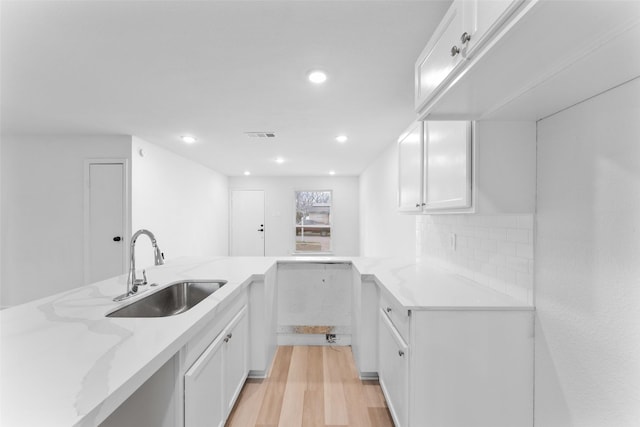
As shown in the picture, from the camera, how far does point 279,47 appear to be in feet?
5.50

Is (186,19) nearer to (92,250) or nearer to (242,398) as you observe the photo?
(242,398)

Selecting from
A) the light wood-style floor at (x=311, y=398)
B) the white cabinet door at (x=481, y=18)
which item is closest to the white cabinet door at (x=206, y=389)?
the light wood-style floor at (x=311, y=398)

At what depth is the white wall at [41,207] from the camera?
380 cm

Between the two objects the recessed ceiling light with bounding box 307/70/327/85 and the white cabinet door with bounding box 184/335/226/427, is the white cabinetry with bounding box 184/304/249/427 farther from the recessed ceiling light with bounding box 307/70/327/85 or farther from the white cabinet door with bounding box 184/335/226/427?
the recessed ceiling light with bounding box 307/70/327/85

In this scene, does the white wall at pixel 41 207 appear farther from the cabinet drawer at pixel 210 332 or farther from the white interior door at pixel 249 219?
the white interior door at pixel 249 219

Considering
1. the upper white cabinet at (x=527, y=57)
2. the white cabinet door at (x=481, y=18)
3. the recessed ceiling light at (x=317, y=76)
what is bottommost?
the upper white cabinet at (x=527, y=57)

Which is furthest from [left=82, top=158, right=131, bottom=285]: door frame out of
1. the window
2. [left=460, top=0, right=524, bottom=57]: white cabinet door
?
the window

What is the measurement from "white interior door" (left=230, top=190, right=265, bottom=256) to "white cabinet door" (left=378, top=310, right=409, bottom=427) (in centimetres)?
583

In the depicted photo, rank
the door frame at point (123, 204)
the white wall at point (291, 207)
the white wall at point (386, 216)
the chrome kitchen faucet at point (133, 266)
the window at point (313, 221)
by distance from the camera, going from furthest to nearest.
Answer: the window at point (313, 221), the white wall at point (291, 207), the door frame at point (123, 204), the white wall at point (386, 216), the chrome kitchen faucet at point (133, 266)

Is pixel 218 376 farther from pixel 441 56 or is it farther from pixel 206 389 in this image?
pixel 441 56

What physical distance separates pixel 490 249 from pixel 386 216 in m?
2.58

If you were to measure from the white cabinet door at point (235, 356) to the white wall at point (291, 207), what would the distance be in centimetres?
538

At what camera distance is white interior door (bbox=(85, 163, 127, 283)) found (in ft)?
12.4

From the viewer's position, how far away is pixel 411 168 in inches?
86.4
